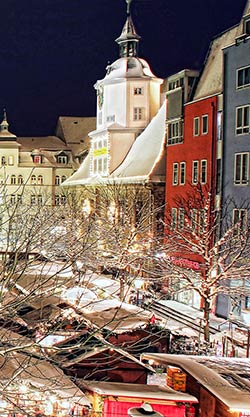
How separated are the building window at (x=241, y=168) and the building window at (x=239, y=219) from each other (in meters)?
1.57

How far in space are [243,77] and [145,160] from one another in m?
18.1

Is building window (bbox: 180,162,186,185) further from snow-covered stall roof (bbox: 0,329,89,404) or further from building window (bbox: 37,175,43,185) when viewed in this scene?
building window (bbox: 37,175,43,185)

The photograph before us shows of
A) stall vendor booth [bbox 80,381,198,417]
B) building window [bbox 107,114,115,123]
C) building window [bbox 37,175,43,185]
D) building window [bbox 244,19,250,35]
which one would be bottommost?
stall vendor booth [bbox 80,381,198,417]

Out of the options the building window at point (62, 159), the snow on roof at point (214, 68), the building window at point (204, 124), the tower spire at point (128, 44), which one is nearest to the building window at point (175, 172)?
the building window at point (204, 124)

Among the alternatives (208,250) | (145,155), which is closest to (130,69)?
(145,155)

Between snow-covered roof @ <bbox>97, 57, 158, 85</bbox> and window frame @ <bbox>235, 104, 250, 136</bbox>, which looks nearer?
window frame @ <bbox>235, 104, 250, 136</bbox>

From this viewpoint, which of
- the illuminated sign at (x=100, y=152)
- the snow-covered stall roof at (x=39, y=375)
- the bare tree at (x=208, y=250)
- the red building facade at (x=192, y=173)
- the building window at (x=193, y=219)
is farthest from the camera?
the illuminated sign at (x=100, y=152)

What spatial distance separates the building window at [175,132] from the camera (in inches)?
1662

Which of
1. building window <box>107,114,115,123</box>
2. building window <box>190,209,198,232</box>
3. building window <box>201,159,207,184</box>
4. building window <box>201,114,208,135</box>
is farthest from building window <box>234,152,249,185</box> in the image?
building window <box>107,114,115,123</box>

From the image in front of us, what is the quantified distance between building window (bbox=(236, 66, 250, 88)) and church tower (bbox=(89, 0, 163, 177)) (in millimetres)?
25189

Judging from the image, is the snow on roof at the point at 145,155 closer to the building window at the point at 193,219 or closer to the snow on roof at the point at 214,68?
the snow on roof at the point at 214,68

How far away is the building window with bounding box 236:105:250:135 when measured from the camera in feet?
111

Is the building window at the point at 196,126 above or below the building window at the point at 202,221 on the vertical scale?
above

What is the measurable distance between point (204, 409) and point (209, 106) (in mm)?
27593
